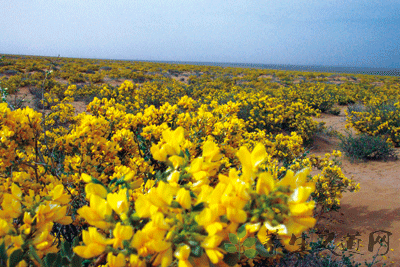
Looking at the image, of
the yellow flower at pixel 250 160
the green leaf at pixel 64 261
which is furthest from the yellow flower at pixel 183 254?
the green leaf at pixel 64 261

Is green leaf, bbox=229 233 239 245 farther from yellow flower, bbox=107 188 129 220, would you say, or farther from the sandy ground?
the sandy ground

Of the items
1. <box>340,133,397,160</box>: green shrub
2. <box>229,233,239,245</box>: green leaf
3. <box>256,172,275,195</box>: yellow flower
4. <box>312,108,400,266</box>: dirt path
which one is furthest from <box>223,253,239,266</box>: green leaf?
<box>340,133,397,160</box>: green shrub

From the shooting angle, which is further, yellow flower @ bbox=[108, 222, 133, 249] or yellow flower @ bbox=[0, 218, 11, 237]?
yellow flower @ bbox=[0, 218, 11, 237]

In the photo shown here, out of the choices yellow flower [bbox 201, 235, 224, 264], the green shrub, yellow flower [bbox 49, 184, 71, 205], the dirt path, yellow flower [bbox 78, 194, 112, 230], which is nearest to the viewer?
yellow flower [bbox 201, 235, 224, 264]

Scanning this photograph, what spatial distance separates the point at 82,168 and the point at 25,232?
1188 millimetres

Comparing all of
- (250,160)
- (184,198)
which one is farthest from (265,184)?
(184,198)

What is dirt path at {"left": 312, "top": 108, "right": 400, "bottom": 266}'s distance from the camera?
291 centimetres

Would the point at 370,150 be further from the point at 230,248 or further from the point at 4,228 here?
the point at 4,228

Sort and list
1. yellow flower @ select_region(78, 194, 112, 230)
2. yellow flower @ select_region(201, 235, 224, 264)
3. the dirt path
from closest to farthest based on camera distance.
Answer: yellow flower @ select_region(201, 235, 224, 264), yellow flower @ select_region(78, 194, 112, 230), the dirt path

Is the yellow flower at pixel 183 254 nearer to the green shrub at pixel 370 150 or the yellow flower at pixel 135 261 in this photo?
the yellow flower at pixel 135 261

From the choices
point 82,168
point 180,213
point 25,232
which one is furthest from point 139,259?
point 82,168

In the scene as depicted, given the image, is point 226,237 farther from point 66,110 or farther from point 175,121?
point 66,110

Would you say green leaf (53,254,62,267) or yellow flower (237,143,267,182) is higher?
yellow flower (237,143,267,182)

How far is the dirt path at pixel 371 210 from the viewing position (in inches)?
114
